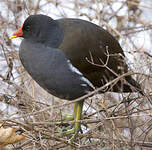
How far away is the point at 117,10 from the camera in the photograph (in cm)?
515

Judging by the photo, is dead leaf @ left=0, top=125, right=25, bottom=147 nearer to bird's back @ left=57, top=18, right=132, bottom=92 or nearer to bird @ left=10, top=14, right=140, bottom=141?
bird @ left=10, top=14, right=140, bottom=141

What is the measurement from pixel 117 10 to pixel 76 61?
76.6 inches

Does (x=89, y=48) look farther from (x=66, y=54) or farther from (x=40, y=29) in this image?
(x=40, y=29)

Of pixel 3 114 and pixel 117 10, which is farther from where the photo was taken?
pixel 117 10

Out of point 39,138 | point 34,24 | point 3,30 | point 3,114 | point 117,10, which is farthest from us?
point 117,10

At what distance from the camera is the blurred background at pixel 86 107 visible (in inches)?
114

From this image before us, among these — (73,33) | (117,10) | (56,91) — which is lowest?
(56,91)

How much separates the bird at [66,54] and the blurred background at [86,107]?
159 mm

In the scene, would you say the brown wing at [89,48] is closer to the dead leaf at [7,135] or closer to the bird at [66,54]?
the bird at [66,54]

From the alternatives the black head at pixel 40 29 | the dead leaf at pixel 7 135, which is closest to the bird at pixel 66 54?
the black head at pixel 40 29

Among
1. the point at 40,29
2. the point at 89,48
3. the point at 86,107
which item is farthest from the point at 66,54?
the point at 86,107

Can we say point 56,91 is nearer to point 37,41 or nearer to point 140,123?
point 37,41

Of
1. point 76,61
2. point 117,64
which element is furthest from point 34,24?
point 117,64

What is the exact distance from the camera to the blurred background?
2896 mm
